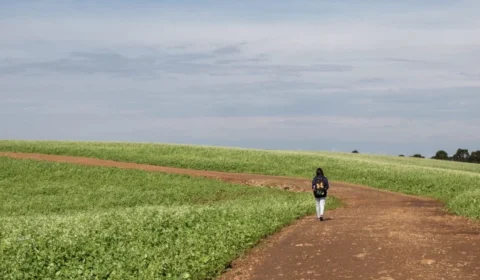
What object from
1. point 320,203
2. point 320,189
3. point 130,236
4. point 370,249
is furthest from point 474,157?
point 130,236

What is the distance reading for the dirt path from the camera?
17281 mm

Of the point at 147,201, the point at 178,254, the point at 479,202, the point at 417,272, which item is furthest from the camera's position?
the point at 147,201

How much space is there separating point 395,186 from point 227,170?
16.1m

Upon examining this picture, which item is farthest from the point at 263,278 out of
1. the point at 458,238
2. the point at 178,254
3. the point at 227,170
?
the point at 227,170

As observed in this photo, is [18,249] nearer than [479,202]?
Yes

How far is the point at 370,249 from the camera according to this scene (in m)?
20.5

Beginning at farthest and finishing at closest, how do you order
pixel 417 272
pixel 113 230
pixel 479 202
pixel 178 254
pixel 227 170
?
pixel 227 170
pixel 479 202
pixel 113 230
pixel 178 254
pixel 417 272

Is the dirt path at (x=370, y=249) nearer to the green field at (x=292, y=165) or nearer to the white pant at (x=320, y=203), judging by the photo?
the white pant at (x=320, y=203)

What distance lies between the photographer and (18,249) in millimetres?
19547

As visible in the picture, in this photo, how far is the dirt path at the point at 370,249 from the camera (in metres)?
17.3

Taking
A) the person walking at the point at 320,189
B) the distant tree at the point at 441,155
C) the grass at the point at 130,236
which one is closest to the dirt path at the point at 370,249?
the person walking at the point at 320,189

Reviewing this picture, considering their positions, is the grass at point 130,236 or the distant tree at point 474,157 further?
the distant tree at point 474,157

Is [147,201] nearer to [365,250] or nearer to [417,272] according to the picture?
[365,250]

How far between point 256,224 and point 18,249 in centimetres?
960
